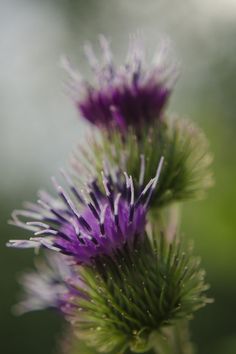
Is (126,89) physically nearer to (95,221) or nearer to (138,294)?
(95,221)

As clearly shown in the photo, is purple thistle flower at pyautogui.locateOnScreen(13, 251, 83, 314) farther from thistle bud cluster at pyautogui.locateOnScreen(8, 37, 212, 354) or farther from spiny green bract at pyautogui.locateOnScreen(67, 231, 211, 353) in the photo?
spiny green bract at pyautogui.locateOnScreen(67, 231, 211, 353)

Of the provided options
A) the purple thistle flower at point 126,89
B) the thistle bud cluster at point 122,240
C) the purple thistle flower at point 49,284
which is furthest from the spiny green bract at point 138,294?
the purple thistle flower at point 126,89

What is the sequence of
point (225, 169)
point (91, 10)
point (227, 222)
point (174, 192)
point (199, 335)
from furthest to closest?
1. point (91, 10)
2. point (199, 335)
3. point (225, 169)
4. point (227, 222)
5. point (174, 192)

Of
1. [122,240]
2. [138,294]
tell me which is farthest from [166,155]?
[138,294]

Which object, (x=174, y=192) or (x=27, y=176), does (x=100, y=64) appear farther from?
(x=27, y=176)

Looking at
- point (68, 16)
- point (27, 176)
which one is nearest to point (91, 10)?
point (68, 16)

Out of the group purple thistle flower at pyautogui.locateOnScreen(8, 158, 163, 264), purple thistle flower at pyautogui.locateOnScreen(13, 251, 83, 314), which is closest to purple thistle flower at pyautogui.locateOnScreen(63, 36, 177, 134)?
purple thistle flower at pyautogui.locateOnScreen(8, 158, 163, 264)
